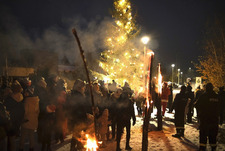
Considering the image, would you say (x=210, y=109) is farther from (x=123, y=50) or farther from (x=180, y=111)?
(x=123, y=50)

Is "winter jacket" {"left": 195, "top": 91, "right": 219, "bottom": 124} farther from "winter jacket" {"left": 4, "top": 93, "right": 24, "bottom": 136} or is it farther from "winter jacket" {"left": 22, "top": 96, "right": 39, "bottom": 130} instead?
"winter jacket" {"left": 4, "top": 93, "right": 24, "bottom": 136}

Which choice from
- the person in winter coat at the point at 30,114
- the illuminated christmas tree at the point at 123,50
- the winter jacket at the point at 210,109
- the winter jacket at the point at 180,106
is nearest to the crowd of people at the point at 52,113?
the person in winter coat at the point at 30,114

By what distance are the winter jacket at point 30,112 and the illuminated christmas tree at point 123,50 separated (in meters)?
13.7

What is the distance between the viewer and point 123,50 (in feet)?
60.5

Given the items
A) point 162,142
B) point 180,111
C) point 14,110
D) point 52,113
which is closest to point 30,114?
point 14,110

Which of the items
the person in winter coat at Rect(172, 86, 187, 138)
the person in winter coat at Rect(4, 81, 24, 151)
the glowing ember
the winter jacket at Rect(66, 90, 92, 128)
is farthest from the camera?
the person in winter coat at Rect(172, 86, 187, 138)

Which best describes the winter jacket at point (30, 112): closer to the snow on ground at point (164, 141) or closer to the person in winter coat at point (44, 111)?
the person in winter coat at point (44, 111)

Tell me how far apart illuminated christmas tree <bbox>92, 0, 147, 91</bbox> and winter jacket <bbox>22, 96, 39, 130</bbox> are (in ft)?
44.8

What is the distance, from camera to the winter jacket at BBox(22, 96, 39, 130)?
201 inches

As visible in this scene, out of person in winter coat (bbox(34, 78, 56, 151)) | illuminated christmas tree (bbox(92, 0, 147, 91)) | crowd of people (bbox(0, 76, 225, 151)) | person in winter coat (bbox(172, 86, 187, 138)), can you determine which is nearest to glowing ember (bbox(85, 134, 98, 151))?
crowd of people (bbox(0, 76, 225, 151))

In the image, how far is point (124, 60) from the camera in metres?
18.5

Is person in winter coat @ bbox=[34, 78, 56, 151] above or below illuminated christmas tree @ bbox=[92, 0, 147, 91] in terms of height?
below

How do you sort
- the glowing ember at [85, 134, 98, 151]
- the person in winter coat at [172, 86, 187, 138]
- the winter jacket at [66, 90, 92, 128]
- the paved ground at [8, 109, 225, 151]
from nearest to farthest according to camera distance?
the glowing ember at [85, 134, 98, 151] → the winter jacket at [66, 90, 92, 128] → the paved ground at [8, 109, 225, 151] → the person in winter coat at [172, 86, 187, 138]

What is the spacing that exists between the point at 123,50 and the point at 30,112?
46.3 feet
